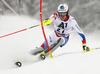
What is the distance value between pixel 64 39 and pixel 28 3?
1639 centimetres

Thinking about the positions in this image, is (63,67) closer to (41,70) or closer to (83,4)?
(41,70)

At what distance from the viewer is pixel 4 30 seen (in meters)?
13.0

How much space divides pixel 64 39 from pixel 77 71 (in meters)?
2.25

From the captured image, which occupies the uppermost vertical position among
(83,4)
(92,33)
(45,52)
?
(83,4)

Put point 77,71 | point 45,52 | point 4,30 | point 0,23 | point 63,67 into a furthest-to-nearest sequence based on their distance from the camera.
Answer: point 0,23 < point 4,30 < point 45,52 < point 63,67 < point 77,71

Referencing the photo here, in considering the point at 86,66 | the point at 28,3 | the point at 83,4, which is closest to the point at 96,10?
the point at 83,4

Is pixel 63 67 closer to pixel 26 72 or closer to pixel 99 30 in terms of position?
pixel 26 72

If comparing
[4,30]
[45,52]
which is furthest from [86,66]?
[4,30]

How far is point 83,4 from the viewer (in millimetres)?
18609

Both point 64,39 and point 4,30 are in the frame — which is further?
point 4,30

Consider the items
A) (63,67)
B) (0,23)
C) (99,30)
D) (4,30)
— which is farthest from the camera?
(99,30)

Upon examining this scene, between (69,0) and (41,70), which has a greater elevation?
(69,0)

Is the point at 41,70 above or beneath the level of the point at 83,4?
beneath

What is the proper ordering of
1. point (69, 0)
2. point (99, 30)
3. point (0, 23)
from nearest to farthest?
point (0, 23)
point (99, 30)
point (69, 0)
